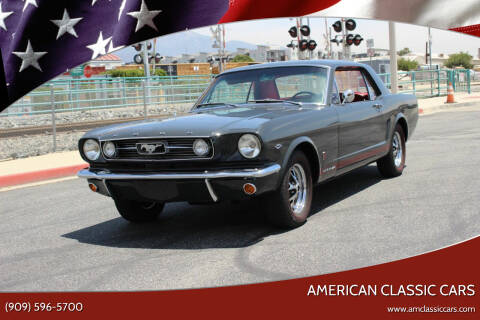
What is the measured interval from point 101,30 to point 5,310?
1.86 m

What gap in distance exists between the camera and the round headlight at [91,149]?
17.8ft

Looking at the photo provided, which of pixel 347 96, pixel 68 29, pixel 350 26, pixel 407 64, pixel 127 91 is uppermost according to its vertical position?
pixel 407 64

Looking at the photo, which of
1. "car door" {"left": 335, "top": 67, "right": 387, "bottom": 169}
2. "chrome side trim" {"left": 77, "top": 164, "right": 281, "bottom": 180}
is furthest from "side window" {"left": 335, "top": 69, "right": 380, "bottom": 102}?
"chrome side trim" {"left": 77, "top": 164, "right": 281, "bottom": 180}

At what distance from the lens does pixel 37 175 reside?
984 cm

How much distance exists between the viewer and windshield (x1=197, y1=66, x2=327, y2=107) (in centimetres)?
612

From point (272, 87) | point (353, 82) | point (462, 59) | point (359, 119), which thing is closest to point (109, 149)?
point (272, 87)

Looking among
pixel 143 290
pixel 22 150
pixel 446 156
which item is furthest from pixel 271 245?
pixel 22 150

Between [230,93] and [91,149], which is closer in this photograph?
[91,149]

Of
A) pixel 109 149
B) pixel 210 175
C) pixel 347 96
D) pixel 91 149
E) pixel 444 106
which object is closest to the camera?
pixel 210 175

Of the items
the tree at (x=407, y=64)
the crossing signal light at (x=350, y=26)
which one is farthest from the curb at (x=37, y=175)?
the tree at (x=407, y=64)

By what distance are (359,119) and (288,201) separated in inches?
71.6

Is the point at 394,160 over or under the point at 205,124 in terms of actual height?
under

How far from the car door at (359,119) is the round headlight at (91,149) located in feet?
7.72

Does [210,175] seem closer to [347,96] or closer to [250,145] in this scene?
[250,145]
